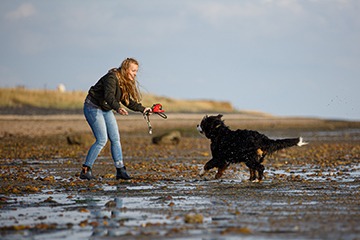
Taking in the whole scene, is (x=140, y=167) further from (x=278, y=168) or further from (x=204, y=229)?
(x=204, y=229)

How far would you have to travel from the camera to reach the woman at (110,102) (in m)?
11.2

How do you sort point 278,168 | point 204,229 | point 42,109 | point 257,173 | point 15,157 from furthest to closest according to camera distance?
point 42,109 < point 15,157 < point 278,168 < point 257,173 < point 204,229

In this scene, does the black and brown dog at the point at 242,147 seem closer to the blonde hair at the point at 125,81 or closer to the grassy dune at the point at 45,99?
the blonde hair at the point at 125,81

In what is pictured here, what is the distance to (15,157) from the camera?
16.8 metres

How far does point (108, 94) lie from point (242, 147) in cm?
234

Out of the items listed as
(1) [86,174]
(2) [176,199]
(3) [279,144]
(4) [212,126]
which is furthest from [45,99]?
(2) [176,199]

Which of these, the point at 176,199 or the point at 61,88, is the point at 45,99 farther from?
the point at 176,199

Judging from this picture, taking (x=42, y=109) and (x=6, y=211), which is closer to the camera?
(x=6, y=211)

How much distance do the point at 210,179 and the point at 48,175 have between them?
9.66 feet

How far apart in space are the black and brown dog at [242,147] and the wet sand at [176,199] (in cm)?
28

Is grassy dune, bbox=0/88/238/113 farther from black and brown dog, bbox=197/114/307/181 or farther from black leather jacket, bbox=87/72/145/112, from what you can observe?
black and brown dog, bbox=197/114/307/181

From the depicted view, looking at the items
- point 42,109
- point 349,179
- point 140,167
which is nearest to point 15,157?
point 140,167

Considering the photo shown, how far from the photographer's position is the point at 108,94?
1105 centimetres

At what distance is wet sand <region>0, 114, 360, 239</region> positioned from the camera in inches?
251
